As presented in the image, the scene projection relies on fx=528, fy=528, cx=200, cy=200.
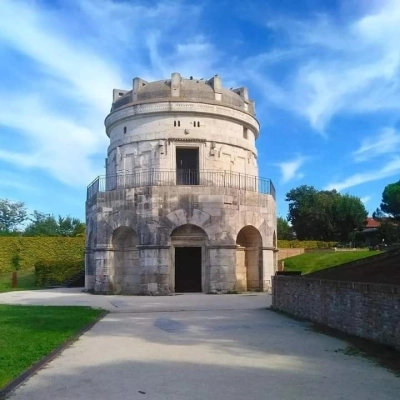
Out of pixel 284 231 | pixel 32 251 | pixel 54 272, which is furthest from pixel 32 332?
pixel 284 231

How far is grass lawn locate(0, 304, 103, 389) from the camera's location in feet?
27.1

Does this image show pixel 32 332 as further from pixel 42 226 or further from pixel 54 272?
pixel 42 226

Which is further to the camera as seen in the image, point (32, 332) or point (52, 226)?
point (52, 226)

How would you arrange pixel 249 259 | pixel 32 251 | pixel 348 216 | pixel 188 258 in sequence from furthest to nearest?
pixel 348 216
pixel 32 251
pixel 249 259
pixel 188 258

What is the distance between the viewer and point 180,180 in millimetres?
30469

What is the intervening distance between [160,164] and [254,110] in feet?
27.5

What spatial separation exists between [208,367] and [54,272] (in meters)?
30.5

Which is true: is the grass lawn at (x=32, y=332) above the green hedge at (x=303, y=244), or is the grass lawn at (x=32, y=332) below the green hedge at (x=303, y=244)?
below

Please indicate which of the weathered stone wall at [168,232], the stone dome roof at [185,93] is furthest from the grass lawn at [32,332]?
the stone dome roof at [185,93]

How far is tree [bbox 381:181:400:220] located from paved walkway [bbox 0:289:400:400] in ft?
190

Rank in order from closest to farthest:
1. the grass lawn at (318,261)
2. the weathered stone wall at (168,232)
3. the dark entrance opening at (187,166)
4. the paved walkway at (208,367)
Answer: the paved walkway at (208,367), the weathered stone wall at (168,232), the dark entrance opening at (187,166), the grass lawn at (318,261)

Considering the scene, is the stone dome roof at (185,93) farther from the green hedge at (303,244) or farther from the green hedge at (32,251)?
the green hedge at (303,244)

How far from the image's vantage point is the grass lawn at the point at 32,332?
825 cm

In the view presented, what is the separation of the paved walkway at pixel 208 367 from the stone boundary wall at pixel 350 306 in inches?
25.7
